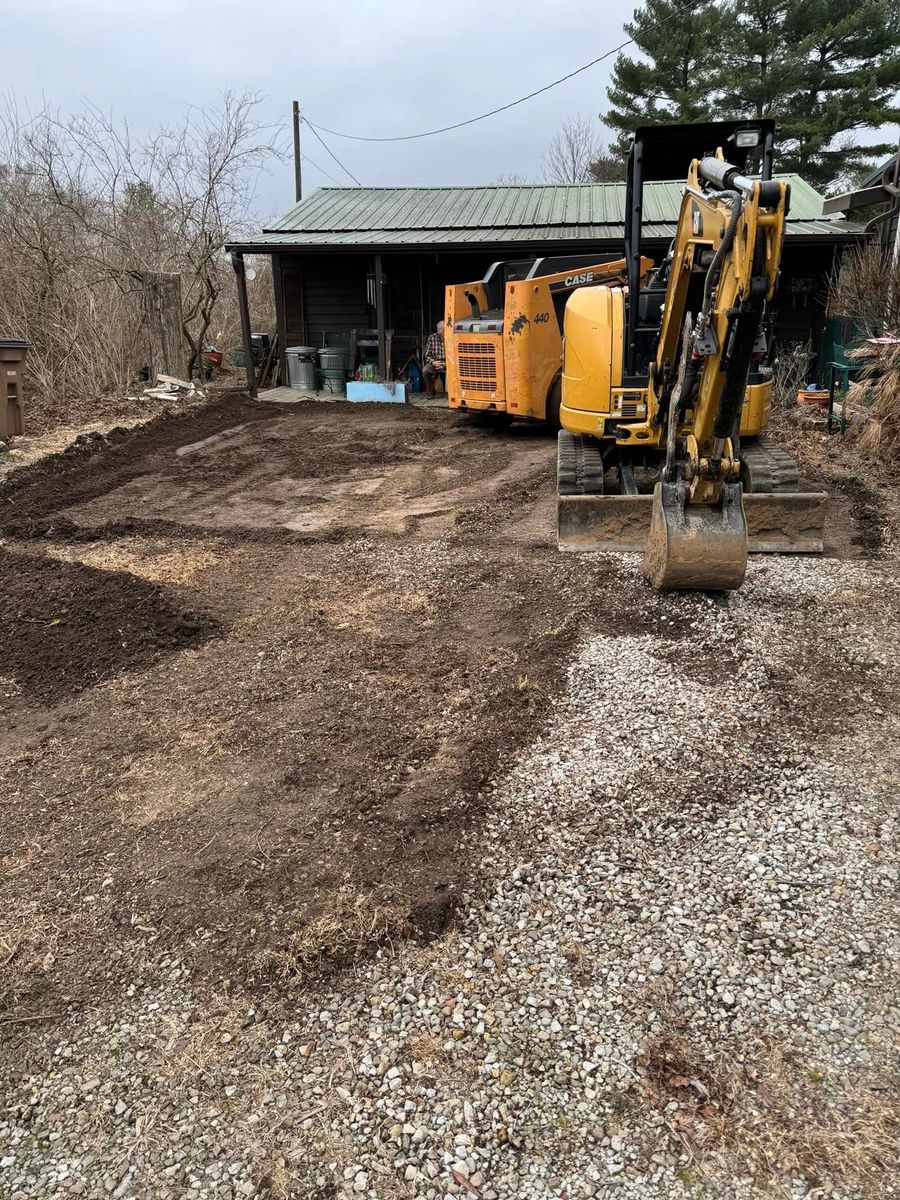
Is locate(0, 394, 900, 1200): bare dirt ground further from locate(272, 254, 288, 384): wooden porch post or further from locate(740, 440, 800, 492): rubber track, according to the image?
locate(272, 254, 288, 384): wooden porch post

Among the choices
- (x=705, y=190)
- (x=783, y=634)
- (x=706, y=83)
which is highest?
(x=706, y=83)

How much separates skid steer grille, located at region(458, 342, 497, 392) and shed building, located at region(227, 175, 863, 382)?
4.77 metres

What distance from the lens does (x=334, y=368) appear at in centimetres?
1786

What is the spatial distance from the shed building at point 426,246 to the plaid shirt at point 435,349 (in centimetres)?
85

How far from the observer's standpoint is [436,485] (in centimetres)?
988

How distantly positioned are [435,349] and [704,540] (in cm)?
1328

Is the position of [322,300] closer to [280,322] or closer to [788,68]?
[280,322]

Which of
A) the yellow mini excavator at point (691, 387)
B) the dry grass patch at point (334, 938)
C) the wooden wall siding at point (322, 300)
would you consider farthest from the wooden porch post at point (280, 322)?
the dry grass patch at point (334, 938)

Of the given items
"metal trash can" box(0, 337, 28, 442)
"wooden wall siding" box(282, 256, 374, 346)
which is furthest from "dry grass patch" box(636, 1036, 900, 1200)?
"wooden wall siding" box(282, 256, 374, 346)

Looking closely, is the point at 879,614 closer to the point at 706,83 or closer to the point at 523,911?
the point at 523,911

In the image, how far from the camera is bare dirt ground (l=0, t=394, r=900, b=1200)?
2320 mm

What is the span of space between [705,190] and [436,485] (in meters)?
4.74

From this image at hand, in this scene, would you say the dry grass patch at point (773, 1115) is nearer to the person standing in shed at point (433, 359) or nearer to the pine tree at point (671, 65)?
the person standing in shed at point (433, 359)

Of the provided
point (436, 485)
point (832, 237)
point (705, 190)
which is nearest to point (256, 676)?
point (705, 190)
